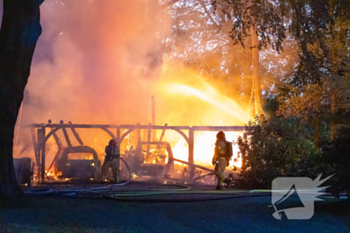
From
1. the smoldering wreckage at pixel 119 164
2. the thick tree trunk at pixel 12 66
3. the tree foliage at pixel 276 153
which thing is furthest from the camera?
the smoldering wreckage at pixel 119 164

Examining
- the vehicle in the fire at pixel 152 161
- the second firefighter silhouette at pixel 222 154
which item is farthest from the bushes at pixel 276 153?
the vehicle in the fire at pixel 152 161

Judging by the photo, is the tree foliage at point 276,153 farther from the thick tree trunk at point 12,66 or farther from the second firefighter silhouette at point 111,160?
the thick tree trunk at point 12,66

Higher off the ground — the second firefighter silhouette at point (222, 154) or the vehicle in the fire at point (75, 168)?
the second firefighter silhouette at point (222, 154)

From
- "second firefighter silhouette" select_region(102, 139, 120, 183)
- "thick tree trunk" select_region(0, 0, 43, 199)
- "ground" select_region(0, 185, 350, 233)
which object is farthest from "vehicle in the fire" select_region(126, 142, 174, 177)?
"thick tree trunk" select_region(0, 0, 43, 199)

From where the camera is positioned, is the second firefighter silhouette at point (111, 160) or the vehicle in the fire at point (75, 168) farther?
the vehicle in the fire at point (75, 168)

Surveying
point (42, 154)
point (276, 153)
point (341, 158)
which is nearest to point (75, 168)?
point (42, 154)
